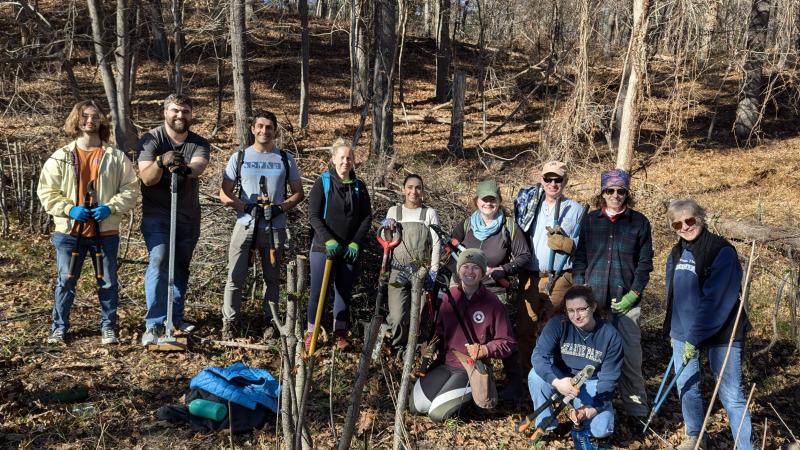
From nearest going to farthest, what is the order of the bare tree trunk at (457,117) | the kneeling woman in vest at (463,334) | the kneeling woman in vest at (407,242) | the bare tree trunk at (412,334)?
the bare tree trunk at (412,334), the kneeling woman in vest at (463,334), the kneeling woman in vest at (407,242), the bare tree trunk at (457,117)

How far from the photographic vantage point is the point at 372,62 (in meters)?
19.7

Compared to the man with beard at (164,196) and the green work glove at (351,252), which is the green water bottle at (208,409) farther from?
the green work glove at (351,252)

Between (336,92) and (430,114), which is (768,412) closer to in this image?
(430,114)

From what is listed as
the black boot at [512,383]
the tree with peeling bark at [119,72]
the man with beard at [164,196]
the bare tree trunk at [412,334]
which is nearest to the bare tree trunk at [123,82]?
the tree with peeling bark at [119,72]

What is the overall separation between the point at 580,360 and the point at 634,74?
4.37 metres

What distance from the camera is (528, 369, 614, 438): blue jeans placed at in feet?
13.7

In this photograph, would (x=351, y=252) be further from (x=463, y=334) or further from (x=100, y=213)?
(x=100, y=213)

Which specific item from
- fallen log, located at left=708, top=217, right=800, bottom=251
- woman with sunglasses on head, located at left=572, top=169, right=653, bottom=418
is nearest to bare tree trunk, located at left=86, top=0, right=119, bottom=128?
woman with sunglasses on head, located at left=572, top=169, right=653, bottom=418

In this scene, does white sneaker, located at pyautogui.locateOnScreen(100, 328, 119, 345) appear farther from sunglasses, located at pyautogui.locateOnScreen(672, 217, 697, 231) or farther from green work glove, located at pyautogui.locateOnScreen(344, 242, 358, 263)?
sunglasses, located at pyautogui.locateOnScreen(672, 217, 697, 231)

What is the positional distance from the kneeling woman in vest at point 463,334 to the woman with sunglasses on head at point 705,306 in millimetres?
1177

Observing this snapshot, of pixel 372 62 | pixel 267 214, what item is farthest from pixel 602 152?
pixel 267 214

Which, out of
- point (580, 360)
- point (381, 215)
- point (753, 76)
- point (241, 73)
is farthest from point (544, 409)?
point (753, 76)

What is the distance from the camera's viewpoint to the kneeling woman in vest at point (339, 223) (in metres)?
5.15

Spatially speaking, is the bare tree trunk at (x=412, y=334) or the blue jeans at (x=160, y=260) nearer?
the bare tree trunk at (x=412, y=334)
